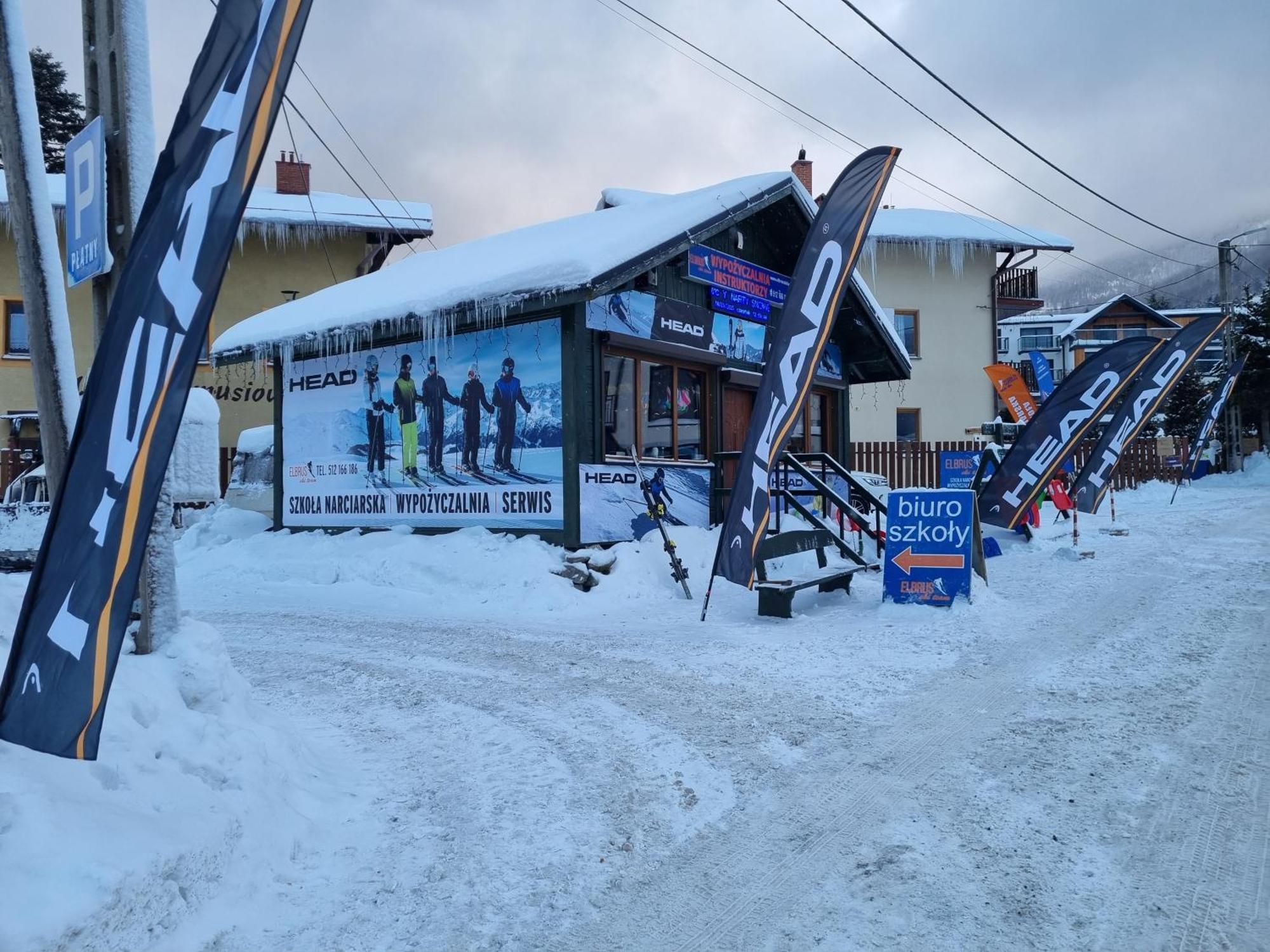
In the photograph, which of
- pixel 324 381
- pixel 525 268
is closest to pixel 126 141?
pixel 525 268

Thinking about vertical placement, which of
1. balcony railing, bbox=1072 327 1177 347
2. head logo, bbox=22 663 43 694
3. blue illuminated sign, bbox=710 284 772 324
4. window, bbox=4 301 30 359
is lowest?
head logo, bbox=22 663 43 694

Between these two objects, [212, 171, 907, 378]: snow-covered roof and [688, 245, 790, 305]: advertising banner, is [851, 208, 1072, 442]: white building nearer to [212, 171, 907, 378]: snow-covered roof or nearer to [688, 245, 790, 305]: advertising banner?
[212, 171, 907, 378]: snow-covered roof

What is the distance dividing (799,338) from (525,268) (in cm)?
375

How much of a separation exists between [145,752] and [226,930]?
822mm

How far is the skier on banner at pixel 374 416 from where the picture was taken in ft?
39.4

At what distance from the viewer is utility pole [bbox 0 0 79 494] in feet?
11.6

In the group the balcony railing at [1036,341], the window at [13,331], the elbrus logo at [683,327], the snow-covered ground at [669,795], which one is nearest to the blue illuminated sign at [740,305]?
the elbrus logo at [683,327]

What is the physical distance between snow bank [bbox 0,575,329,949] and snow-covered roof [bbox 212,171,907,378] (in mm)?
6328

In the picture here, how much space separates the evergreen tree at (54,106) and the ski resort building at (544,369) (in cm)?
2573

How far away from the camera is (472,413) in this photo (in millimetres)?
11062

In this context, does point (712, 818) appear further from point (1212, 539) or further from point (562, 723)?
point (1212, 539)

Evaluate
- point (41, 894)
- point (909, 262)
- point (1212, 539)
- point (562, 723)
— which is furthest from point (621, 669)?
point (909, 262)

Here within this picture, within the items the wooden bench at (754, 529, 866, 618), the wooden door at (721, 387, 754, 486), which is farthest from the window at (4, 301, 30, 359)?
the wooden bench at (754, 529, 866, 618)

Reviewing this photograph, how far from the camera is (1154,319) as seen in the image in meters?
47.1
